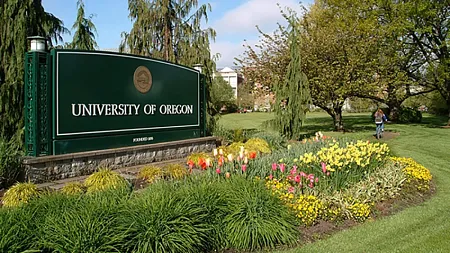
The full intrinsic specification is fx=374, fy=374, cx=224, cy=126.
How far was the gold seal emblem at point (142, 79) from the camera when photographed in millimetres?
8688

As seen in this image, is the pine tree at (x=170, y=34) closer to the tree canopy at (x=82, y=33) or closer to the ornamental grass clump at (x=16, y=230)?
the tree canopy at (x=82, y=33)

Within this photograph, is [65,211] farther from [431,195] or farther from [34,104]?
[431,195]

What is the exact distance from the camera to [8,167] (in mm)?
6156

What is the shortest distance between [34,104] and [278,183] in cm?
449

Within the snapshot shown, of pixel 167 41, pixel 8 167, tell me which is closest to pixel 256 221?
pixel 8 167

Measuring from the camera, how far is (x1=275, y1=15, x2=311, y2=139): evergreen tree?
1348 cm

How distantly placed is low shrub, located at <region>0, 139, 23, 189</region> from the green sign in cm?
42

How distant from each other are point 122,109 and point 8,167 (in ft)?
8.95

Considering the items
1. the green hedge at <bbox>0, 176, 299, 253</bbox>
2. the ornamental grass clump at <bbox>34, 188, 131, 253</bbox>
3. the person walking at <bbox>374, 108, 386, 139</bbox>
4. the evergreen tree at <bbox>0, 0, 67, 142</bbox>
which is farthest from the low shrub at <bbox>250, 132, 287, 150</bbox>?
the ornamental grass clump at <bbox>34, 188, 131, 253</bbox>

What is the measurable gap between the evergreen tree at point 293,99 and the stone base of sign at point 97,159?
4259 mm

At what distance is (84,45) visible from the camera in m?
11.9

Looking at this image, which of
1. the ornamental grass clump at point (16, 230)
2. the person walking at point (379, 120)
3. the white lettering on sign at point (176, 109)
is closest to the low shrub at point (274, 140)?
the white lettering on sign at point (176, 109)

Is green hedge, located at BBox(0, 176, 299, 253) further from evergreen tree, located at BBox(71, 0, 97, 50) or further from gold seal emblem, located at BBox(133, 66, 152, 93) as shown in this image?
evergreen tree, located at BBox(71, 0, 97, 50)

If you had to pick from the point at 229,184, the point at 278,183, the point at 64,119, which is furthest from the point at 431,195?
the point at 64,119
